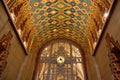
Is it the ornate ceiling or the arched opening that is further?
the arched opening

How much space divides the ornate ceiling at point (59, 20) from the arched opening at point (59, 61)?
64cm

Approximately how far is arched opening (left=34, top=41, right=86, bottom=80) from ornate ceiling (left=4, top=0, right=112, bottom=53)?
64cm

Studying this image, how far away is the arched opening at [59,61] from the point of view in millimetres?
9344

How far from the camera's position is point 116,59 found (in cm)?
533

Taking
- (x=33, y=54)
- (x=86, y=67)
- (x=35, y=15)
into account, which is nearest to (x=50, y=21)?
(x=35, y=15)

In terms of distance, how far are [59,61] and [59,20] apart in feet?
9.96

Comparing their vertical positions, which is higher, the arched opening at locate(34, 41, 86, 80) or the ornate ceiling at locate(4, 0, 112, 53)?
the ornate ceiling at locate(4, 0, 112, 53)

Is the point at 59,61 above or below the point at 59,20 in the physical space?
below

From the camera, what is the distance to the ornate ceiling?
300 inches

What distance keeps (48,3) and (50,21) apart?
1.78 metres

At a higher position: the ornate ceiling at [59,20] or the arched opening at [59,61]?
the ornate ceiling at [59,20]

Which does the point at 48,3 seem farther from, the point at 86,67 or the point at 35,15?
the point at 86,67

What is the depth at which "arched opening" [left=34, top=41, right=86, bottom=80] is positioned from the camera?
368 inches

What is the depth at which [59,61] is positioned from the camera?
1005 centimetres
